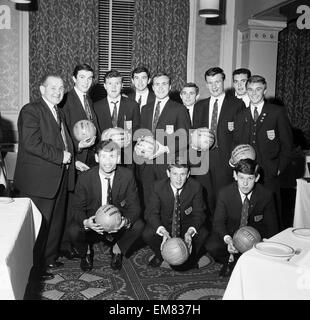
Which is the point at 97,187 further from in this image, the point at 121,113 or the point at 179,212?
the point at 121,113

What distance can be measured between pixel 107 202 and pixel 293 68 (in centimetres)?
579

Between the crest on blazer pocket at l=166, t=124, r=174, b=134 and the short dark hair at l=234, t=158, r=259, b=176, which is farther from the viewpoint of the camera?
the crest on blazer pocket at l=166, t=124, r=174, b=134

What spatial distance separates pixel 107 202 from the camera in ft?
12.9

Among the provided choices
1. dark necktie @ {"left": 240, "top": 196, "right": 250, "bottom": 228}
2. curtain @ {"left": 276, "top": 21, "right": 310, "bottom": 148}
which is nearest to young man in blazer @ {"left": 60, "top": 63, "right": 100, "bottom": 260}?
dark necktie @ {"left": 240, "top": 196, "right": 250, "bottom": 228}

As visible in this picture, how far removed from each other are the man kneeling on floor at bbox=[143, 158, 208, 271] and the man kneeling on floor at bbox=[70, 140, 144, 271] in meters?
0.15

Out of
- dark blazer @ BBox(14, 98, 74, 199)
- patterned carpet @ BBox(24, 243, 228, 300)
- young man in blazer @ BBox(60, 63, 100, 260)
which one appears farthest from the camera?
young man in blazer @ BBox(60, 63, 100, 260)

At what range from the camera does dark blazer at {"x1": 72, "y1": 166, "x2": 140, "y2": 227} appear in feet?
12.9

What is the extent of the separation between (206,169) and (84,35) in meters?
3.70

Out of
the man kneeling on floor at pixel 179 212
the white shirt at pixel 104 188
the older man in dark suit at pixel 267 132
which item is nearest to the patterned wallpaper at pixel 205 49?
the older man in dark suit at pixel 267 132

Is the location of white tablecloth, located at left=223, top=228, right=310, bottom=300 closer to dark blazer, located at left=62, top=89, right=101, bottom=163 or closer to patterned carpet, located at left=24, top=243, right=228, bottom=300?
patterned carpet, located at left=24, top=243, right=228, bottom=300

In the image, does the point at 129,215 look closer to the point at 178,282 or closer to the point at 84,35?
the point at 178,282

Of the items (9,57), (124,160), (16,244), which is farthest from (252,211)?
(9,57)

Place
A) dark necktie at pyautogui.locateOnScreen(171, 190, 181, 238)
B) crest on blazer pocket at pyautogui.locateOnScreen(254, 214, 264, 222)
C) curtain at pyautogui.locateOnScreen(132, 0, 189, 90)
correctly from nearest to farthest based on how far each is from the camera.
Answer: crest on blazer pocket at pyautogui.locateOnScreen(254, 214, 264, 222), dark necktie at pyautogui.locateOnScreen(171, 190, 181, 238), curtain at pyautogui.locateOnScreen(132, 0, 189, 90)
